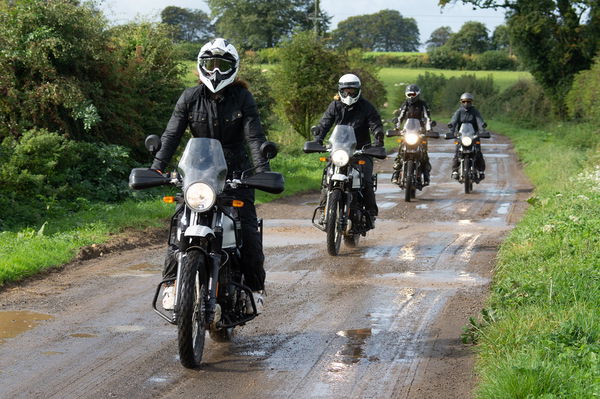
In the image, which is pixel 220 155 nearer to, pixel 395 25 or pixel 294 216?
pixel 294 216

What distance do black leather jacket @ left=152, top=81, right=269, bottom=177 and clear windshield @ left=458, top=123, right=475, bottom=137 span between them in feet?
44.7

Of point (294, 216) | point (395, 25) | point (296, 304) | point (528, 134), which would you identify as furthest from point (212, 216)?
point (395, 25)

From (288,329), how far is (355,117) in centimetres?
527

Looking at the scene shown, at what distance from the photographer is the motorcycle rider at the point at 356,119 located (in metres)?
12.0

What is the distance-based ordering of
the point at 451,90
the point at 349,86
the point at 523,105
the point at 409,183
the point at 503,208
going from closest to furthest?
1. the point at 349,86
2. the point at 503,208
3. the point at 409,183
4. the point at 523,105
5. the point at 451,90

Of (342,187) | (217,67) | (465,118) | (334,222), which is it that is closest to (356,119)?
(342,187)

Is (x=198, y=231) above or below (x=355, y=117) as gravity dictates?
below

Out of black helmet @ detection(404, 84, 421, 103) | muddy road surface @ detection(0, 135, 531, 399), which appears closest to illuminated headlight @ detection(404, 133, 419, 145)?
black helmet @ detection(404, 84, 421, 103)

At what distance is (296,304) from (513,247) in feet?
11.0

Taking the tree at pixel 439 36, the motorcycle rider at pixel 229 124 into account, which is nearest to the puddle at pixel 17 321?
the motorcycle rider at pixel 229 124

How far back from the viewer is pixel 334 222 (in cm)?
1120

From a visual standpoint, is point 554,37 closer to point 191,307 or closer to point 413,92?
point 413,92

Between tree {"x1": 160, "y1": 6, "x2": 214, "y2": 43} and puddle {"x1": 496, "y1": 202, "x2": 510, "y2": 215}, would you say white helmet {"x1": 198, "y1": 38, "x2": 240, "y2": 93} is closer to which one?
puddle {"x1": 496, "y1": 202, "x2": 510, "y2": 215}

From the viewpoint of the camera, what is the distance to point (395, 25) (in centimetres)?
14912
